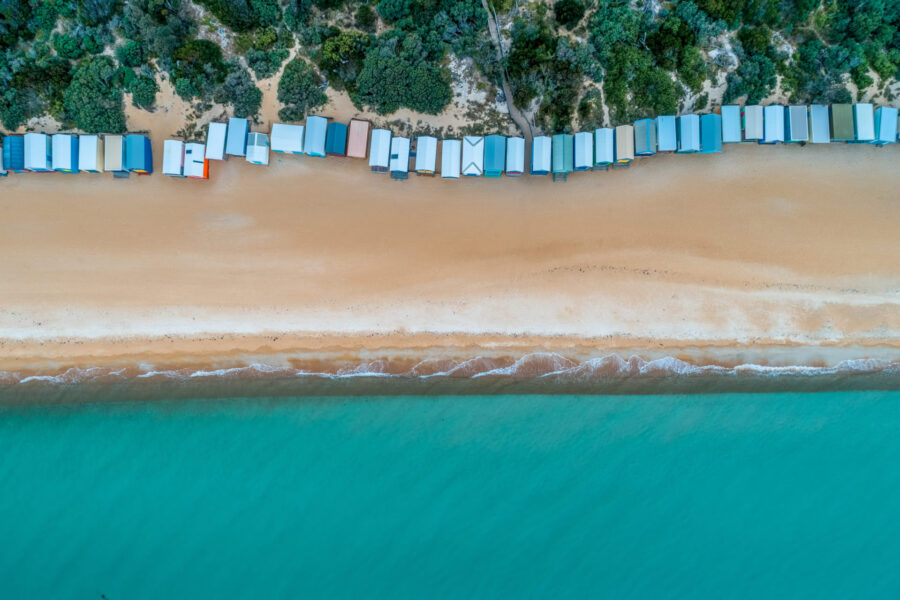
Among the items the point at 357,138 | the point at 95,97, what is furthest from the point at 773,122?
the point at 95,97

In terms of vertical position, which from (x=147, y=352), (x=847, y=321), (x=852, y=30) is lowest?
(x=147, y=352)

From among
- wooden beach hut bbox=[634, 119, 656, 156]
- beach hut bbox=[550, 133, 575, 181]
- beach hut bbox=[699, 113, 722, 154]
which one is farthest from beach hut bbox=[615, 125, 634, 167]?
beach hut bbox=[699, 113, 722, 154]

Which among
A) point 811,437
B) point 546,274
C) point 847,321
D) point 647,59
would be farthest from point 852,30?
point 811,437

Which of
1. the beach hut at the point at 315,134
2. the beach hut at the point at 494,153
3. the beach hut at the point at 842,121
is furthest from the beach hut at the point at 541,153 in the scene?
the beach hut at the point at 842,121

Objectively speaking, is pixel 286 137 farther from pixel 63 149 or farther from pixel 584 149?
pixel 584 149

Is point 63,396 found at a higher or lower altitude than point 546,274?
lower

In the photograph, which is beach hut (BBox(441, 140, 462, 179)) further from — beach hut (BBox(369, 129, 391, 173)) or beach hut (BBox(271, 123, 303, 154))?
beach hut (BBox(271, 123, 303, 154))

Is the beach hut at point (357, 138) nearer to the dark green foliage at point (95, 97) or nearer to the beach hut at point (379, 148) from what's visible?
the beach hut at point (379, 148)

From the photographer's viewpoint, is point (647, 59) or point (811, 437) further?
point (811, 437)

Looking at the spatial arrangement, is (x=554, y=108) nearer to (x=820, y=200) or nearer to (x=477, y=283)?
(x=477, y=283)
